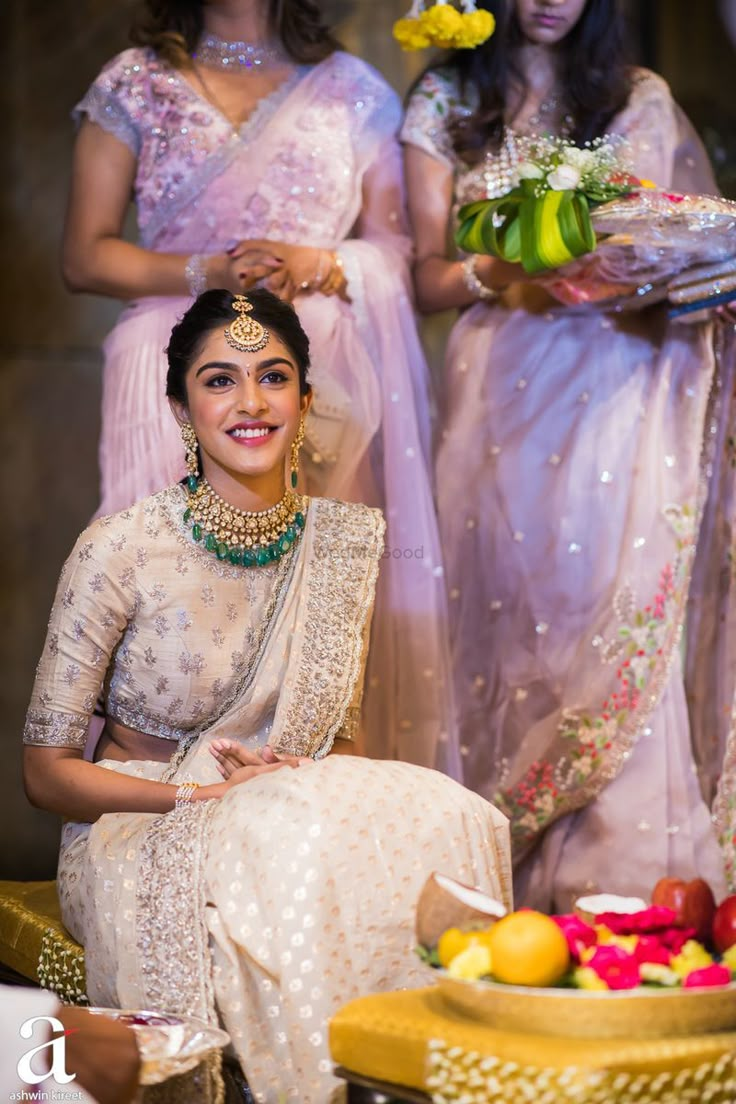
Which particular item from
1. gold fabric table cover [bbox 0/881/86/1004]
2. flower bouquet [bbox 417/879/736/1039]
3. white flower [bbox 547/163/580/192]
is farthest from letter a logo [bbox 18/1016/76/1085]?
white flower [bbox 547/163/580/192]

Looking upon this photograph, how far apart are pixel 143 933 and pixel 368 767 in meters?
0.43

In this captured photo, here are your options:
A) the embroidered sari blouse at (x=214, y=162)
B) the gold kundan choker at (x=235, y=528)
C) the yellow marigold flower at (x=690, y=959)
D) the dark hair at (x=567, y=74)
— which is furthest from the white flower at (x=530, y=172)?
the yellow marigold flower at (x=690, y=959)

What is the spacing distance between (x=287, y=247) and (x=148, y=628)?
1.21 meters

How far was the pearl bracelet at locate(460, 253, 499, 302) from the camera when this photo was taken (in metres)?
3.87

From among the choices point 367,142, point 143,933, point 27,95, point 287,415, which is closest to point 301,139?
point 367,142

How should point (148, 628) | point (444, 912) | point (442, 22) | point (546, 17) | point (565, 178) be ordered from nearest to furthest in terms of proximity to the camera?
point (444, 912) < point (148, 628) < point (565, 178) < point (442, 22) < point (546, 17)

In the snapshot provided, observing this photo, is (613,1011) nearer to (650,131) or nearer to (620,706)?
(620,706)

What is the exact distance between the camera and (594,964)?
79.9 inches

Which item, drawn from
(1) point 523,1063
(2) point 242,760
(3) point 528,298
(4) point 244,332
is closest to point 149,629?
(2) point 242,760

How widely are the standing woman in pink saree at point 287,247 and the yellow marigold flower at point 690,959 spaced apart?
1832mm

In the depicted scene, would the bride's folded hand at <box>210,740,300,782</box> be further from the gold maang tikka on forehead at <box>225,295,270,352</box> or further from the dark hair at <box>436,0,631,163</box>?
the dark hair at <box>436,0,631,163</box>

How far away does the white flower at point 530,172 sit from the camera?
A: 3.47m

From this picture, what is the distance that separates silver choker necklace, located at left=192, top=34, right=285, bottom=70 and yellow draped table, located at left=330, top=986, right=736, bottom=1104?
263 centimetres

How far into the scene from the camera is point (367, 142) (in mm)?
3938
